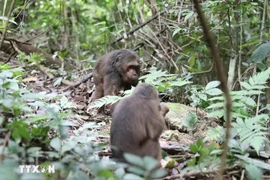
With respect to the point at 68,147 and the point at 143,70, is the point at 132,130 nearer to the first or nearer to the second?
the point at 68,147

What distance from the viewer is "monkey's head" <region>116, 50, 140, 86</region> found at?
7480mm

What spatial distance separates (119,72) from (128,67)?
0.21 metres

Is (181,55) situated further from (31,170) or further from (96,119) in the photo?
(31,170)

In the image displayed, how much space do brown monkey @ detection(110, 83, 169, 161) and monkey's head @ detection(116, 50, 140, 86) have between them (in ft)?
10.5

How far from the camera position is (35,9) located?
42.9ft


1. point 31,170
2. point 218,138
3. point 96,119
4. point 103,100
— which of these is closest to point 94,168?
point 31,170

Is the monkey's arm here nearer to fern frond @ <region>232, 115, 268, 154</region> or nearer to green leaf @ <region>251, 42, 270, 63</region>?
fern frond @ <region>232, 115, 268, 154</region>

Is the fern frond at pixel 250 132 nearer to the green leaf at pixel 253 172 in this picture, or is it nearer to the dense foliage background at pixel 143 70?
the dense foliage background at pixel 143 70

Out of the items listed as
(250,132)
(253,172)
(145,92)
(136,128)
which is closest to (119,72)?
(145,92)

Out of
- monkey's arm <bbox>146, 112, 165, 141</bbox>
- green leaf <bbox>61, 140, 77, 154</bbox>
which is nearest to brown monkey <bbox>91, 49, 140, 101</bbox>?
monkey's arm <bbox>146, 112, 165, 141</bbox>

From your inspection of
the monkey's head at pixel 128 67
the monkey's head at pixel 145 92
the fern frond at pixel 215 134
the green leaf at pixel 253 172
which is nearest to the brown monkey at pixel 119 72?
the monkey's head at pixel 128 67

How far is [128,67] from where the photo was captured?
750 cm

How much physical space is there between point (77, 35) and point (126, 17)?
2.93 m

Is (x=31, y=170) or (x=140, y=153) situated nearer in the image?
(x=31, y=170)
